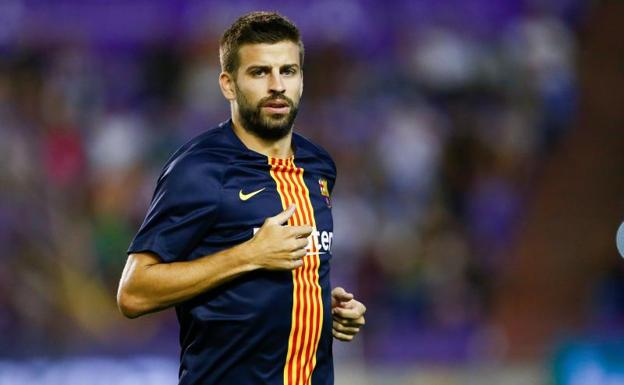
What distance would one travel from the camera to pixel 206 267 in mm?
4203

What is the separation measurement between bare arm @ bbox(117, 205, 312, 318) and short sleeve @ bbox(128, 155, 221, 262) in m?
0.05

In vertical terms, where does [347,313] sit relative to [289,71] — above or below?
below

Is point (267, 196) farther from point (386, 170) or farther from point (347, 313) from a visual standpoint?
point (386, 170)

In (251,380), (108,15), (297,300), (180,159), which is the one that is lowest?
(251,380)

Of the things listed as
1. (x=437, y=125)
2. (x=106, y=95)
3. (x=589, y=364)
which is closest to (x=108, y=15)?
(x=106, y=95)

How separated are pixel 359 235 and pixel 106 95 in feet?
9.83

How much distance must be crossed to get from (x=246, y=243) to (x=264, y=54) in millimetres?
685

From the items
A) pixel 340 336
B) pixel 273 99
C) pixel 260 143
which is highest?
pixel 273 99

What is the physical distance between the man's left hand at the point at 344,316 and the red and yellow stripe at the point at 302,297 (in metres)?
0.24

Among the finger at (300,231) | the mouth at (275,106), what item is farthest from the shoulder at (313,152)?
the finger at (300,231)

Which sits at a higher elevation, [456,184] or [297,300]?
[456,184]

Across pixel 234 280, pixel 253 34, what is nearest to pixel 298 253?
pixel 234 280

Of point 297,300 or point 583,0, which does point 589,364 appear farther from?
point 583,0

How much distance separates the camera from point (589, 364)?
8414 mm
